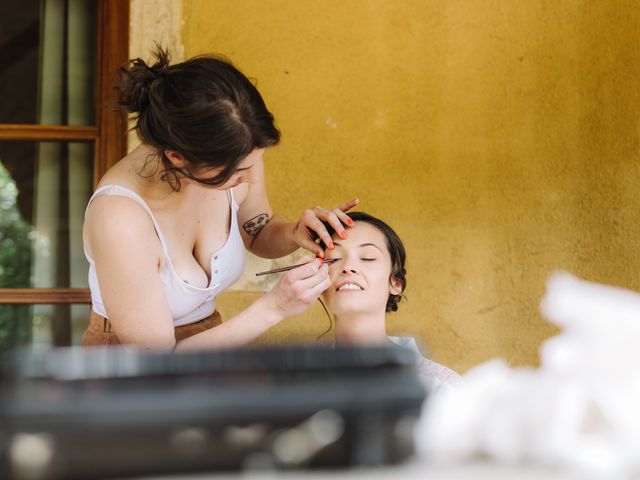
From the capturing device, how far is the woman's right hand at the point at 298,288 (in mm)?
2035

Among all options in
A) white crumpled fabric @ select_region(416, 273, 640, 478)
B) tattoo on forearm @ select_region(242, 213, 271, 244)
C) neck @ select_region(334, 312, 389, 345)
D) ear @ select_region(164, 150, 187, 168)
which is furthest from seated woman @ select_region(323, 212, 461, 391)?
white crumpled fabric @ select_region(416, 273, 640, 478)

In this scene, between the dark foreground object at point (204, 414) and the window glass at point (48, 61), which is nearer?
the dark foreground object at point (204, 414)

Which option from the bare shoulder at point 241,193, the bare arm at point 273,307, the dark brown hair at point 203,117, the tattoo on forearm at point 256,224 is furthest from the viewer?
the tattoo on forearm at point 256,224

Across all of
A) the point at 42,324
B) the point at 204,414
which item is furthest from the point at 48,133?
the point at 204,414

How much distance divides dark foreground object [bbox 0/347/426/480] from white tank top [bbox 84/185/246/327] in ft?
4.45

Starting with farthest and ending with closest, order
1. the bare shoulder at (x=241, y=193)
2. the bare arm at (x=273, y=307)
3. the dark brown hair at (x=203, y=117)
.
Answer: the bare shoulder at (x=241, y=193), the bare arm at (x=273, y=307), the dark brown hair at (x=203, y=117)

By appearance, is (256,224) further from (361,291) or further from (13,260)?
(13,260)

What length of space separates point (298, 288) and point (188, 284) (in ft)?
0.98

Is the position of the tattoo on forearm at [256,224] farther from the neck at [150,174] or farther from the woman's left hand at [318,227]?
the neck at [150,174]

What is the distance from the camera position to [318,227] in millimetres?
2354

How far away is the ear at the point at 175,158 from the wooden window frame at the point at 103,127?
136 cm

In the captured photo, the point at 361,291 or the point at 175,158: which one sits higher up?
the point at 175,158

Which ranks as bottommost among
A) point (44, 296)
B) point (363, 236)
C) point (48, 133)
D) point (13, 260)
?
point (44, 296)

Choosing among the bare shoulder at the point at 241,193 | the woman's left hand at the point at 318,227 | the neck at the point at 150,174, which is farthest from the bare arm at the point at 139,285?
the bare shoulder at the point at 241,193
